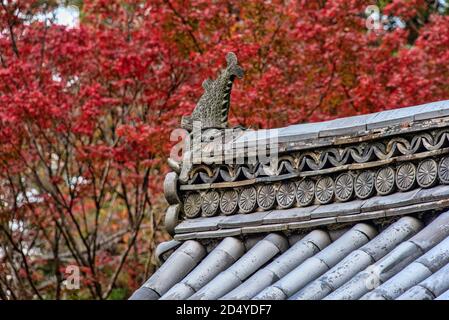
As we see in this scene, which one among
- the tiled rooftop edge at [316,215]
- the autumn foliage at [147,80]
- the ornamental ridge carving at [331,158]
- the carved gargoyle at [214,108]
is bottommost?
the tiled rooftop edge at [316,215]

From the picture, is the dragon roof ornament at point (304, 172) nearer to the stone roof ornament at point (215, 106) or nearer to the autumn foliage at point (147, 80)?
the stone roof ornament at point (215, 106)

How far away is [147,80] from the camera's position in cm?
1653

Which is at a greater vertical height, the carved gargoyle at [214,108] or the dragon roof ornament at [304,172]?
the carved gargoyle at [214,108]

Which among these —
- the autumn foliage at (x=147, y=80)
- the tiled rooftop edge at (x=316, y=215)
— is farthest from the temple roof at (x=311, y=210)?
the autumn foliage at (x=147, y=80)

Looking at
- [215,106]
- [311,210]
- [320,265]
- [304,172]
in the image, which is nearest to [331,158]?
[304,172]

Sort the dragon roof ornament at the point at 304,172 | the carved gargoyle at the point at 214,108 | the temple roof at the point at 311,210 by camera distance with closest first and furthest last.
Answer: the temple roof at the point at 311,210
the dragon roof ornament at the point at 304,172
the carved gargoyle at the point at 214,108

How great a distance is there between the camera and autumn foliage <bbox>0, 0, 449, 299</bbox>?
15.5m

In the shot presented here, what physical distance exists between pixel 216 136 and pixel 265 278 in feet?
5.02

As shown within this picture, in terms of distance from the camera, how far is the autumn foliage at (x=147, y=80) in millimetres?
15539

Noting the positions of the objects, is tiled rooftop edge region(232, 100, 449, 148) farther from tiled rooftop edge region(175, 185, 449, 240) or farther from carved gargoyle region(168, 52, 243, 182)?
tiled rooftop edge region(175, 185, 449, 240)

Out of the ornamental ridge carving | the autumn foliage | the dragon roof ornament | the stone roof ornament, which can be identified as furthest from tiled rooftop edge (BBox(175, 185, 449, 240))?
the autumn foliage

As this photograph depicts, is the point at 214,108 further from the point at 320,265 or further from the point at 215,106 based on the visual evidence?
the point at 320,265

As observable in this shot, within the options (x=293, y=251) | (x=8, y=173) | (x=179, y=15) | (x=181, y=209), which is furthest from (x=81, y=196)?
(x=293, y=251)

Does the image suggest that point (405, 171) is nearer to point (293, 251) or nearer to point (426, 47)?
point (293, 251)
